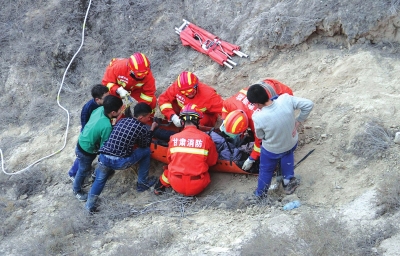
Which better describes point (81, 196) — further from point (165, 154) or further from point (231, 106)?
point (231, 106)

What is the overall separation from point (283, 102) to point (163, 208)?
2.02 meters

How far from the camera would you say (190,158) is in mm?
5395

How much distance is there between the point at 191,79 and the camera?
6.14 metres

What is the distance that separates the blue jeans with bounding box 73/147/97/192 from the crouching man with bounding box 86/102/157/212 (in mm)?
302

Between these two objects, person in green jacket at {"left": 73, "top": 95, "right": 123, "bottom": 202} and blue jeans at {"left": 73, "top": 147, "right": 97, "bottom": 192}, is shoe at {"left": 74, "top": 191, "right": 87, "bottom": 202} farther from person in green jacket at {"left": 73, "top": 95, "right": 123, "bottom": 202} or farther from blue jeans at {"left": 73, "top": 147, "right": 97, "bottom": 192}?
person in green jacket at {"left": 73, "top": 95, "right": 123, "bottom": 202}

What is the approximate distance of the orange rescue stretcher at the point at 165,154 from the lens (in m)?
5.71

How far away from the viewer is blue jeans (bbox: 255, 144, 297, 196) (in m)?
4.85

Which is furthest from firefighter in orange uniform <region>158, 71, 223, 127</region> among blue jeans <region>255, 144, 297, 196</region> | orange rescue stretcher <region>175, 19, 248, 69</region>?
blue jeans <region>255, 144, 297, 196</region>

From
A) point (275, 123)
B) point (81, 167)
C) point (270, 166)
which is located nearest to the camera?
point (275, 123)

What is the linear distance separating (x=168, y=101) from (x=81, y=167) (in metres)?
1.59

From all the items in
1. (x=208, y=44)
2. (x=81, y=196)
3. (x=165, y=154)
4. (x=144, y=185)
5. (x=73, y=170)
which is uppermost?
(x=208, y=44)

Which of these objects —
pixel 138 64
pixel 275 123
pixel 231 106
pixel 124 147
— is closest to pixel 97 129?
pixel 124 147

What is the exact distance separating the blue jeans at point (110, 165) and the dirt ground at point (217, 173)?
238 mm

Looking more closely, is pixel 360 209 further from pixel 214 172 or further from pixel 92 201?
pixel 92 201
